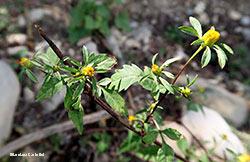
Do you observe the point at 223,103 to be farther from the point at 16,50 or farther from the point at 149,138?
the point at 16,50

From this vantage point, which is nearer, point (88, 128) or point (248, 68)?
point (88, 128)

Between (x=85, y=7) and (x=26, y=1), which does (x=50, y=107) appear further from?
(x=26, y=1)

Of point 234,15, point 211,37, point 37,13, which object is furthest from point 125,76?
point 234,15

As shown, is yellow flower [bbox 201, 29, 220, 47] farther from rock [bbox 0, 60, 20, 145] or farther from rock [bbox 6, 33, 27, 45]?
rock [bbox 6, 33, 27, 45]

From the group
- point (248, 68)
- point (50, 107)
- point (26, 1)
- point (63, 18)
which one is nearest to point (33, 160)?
point (50, 107)

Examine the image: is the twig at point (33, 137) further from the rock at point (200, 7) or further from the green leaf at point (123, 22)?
the rock at point (200, 7)

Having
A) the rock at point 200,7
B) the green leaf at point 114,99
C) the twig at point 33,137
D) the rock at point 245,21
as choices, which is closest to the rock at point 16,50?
the twig at point 33,137

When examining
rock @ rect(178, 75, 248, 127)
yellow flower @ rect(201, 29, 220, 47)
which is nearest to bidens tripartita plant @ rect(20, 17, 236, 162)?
yellow flower @ rect(201, 29, 220, 47)
